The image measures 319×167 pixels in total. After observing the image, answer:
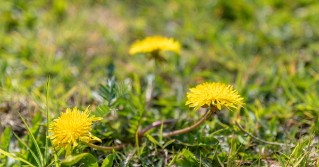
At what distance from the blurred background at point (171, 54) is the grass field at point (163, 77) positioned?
1cm

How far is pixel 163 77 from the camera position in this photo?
2615 millimetres

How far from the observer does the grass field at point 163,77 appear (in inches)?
64.7

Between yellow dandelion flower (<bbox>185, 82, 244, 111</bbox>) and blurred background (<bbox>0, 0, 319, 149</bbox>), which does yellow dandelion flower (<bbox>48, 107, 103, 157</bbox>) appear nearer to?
blurred background (<bbox>0, 0, 319, 149</bbox>)

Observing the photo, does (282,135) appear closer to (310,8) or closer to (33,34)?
(310,8)

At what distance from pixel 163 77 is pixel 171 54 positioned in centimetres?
33

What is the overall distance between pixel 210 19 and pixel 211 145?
2137 mm

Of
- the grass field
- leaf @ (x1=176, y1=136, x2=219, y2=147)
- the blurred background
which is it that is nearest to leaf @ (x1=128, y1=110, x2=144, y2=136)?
the grass field

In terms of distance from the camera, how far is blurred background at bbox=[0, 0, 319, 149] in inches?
81.0

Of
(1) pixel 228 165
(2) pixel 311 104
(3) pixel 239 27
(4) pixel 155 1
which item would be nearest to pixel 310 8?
(3) pixel 239 27

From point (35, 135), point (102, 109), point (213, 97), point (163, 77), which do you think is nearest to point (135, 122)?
point (102, 109)

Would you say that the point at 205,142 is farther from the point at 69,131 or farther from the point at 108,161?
the point at 69,131

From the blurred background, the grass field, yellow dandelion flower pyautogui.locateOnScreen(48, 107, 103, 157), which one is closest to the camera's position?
yellow dandelion flower pyautogui.locateOnScreen(48, 107, 103, 157)

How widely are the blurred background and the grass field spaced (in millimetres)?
13

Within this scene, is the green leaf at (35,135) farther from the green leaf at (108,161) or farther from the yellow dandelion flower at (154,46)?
the yellow dandelion flower at (154,46)
